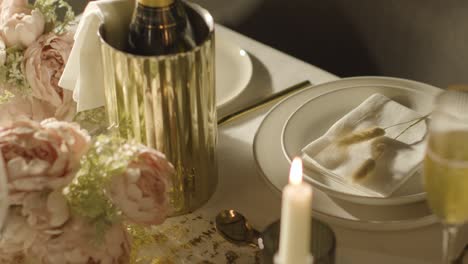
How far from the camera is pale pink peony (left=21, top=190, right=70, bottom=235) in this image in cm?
88

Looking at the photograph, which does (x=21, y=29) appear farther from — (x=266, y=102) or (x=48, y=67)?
(x=266, y=102)

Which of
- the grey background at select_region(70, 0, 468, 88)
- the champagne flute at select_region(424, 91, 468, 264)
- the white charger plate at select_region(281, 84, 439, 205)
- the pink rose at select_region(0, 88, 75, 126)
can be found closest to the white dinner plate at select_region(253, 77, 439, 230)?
the white charger plate at select_region(281, 84, 439, 205)

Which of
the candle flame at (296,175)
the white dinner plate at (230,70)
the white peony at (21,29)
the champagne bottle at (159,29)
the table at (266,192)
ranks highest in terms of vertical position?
the candle flame at (296,175)

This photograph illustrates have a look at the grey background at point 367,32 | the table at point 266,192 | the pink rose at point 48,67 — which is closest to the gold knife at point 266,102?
the table at point 266,192

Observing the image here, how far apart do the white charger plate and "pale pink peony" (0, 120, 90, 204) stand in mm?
354

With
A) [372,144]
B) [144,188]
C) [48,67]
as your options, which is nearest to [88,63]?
[48,67]

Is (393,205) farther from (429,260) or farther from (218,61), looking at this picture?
(218,61)

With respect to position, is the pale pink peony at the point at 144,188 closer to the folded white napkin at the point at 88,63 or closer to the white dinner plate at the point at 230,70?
the folded white napkin at the point at 88,63

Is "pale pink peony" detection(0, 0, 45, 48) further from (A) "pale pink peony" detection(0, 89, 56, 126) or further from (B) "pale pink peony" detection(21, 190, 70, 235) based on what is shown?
(B) "pale pink peony" detection(21, 190, 70, 235)

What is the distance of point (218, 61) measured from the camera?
141 centimetres

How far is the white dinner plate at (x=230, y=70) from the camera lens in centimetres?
131

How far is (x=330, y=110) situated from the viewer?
123cm

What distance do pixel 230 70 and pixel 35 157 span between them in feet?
1.85

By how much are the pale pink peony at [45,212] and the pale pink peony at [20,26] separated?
0.35m
